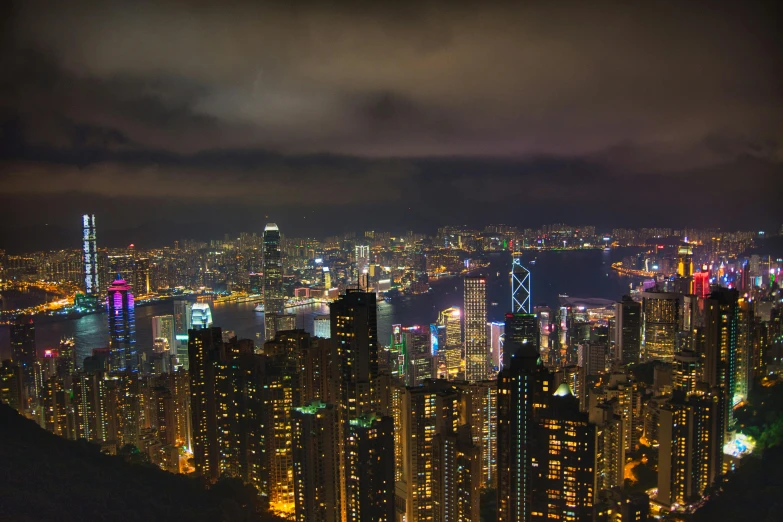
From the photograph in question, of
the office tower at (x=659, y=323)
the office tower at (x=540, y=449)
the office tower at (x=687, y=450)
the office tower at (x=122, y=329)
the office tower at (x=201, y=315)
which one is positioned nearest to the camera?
the office tower at (x=540, y=449)

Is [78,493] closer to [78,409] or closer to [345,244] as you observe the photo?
[78,409]

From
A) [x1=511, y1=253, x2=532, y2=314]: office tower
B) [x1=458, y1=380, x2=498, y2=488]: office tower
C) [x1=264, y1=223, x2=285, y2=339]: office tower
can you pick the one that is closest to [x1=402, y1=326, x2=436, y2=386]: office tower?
[x1=458, y1=380, x2=498, y2=488]: office tower

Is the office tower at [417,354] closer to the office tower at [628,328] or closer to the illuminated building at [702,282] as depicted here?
the office tower at [628,328]

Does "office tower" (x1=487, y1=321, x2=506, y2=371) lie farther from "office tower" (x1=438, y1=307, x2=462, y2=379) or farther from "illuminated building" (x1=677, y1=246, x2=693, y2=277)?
"illuminated building" (x1=677, y1=246, x2=693, y2=277)

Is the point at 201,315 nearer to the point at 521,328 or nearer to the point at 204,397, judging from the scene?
the point at 204,397

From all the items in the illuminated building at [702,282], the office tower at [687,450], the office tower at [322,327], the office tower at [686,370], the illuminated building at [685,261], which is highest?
the illuminated building at [685,261]

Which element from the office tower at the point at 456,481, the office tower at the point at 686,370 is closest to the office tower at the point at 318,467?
the office tower at the point at 456,481
